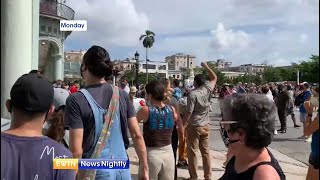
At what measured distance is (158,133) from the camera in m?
5.12

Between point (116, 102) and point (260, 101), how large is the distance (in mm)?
1298

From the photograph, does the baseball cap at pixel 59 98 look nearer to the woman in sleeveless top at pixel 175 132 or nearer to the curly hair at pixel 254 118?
the woman in sleeveless top at pixel 175 132

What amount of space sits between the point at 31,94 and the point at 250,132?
1066 millimetres

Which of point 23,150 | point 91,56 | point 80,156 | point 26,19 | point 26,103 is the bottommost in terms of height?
point 80,156

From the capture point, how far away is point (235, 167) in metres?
2.28

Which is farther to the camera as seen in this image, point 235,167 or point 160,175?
point 160,175

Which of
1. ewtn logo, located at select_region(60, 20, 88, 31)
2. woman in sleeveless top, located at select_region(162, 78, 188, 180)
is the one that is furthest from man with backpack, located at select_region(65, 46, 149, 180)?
ewtn logo, located at select_region(60, 20, 88, 31)

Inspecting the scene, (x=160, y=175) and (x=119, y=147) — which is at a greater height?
(x=119, y=147)

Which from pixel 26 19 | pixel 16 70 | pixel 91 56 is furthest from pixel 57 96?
pixel 91 56

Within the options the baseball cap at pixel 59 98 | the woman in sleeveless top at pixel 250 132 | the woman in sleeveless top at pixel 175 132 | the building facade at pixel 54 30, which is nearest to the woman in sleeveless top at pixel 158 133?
the woman in sleeveless top at pixel 175 132

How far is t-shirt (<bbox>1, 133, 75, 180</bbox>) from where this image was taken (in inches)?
74.9

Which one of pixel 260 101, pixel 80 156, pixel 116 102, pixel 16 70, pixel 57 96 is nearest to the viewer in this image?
pixel 260 101

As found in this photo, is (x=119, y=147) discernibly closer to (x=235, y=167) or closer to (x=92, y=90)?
(x=92, y=90)

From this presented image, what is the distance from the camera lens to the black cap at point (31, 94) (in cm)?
201
